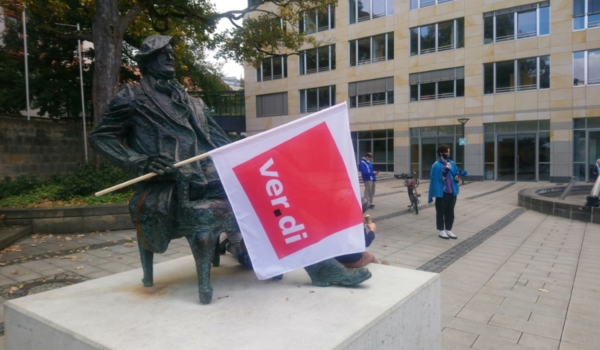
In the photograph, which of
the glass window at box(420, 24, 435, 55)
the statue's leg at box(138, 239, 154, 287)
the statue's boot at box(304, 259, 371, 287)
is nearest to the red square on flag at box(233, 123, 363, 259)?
the statue's boot at box(304, 259, 371, 287)

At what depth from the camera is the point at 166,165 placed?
2.71 m

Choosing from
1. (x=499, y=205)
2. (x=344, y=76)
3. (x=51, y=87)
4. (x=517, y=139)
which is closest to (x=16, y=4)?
(x=51, y=87)

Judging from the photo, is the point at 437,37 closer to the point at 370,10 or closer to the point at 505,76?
the point at 505,76

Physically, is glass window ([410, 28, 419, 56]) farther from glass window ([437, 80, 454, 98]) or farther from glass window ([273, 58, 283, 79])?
glass window ([273, 58, 283, 79])

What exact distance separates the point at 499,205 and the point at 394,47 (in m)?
16.8

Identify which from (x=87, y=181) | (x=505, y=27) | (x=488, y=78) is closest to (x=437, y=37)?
(x=505, y=27)

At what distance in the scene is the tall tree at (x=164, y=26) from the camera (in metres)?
11.5

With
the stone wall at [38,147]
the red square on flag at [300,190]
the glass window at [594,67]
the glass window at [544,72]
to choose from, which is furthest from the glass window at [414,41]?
the red square on flag at [300,190]

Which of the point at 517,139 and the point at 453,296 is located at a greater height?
the point at 517,139

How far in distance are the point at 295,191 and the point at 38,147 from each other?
646 inches

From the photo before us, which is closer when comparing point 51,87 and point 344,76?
point 51,87

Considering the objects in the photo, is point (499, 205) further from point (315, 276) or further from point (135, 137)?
point (135, 137)

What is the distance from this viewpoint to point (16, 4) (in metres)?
13.0

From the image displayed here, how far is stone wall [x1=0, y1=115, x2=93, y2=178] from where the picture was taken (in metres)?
14.5
